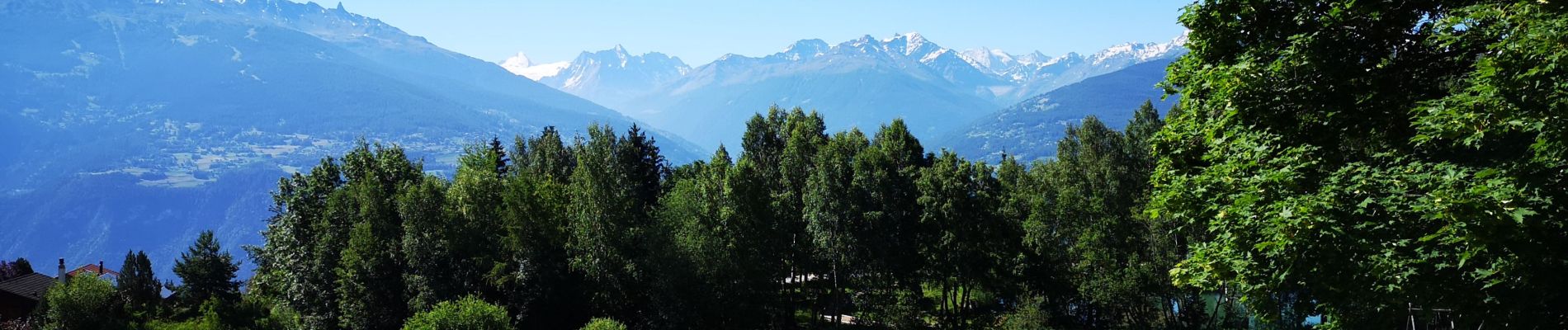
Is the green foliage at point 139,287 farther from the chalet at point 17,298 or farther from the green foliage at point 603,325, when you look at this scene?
the green foliage at point 603,325

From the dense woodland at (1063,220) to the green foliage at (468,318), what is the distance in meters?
0.11

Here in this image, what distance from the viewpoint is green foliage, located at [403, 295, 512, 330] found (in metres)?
31.8

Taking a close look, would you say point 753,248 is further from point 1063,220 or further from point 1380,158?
point 1380,158

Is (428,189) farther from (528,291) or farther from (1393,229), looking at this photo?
(1393,229)

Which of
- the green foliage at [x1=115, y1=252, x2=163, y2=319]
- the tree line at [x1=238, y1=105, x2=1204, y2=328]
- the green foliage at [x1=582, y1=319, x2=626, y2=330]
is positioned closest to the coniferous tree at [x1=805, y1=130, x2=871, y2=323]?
the tree line at [x1=238, y1=105, x2=1204, y2=328]

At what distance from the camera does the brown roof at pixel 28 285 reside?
57.8 m

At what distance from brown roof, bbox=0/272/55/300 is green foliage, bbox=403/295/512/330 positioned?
4447 centimetres

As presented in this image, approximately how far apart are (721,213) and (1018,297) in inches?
682

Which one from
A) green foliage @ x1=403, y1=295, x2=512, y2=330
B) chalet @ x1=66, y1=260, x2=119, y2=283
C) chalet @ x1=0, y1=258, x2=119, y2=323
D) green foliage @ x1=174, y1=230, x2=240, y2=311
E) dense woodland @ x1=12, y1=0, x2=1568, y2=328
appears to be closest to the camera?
dense woodland @ x1=12, y1=0, x2=1568, y2=328

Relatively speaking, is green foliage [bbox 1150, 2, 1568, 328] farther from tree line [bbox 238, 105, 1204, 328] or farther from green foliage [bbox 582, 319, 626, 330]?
tree line [bbox 238, 105, 1204, 328]

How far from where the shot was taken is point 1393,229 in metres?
9.75

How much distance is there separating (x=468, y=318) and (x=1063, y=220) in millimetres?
30498

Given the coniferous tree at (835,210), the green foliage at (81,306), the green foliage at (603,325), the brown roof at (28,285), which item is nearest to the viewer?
the green foliage at (603,325)

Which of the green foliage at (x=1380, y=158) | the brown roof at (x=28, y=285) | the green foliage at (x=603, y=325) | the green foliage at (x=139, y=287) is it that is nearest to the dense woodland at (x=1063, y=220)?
the green foliage at (x=1380, y=158)
